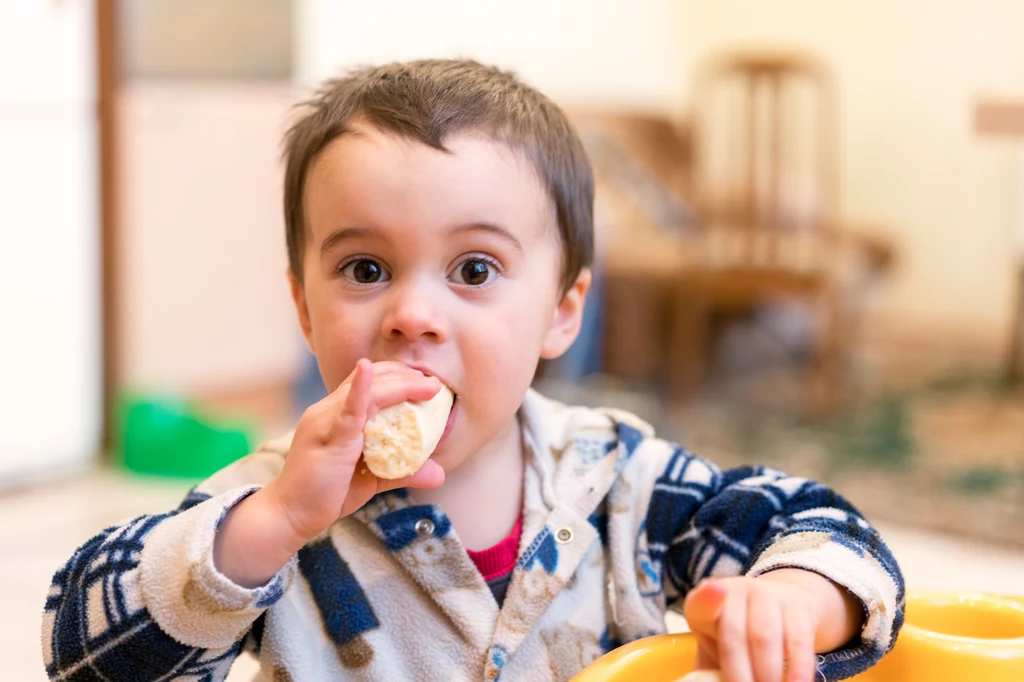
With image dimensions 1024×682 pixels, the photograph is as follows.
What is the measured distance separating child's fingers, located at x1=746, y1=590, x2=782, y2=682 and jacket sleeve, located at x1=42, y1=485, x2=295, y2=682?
249 mm

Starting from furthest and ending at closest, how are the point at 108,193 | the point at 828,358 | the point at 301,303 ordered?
the point at 828,358
the point at 108,193
the point at 301,303

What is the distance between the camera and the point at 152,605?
0.63 m

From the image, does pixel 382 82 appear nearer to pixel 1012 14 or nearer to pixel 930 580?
pixel 930 580

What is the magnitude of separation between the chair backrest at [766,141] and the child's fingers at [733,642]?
252cm

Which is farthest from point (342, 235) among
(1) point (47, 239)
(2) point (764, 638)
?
(1) point (47, 239)

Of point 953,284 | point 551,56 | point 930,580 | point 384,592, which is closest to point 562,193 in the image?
point 384,592

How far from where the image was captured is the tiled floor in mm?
1567

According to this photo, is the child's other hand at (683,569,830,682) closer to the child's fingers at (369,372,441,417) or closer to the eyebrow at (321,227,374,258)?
the child's fingers at (369,372,441,417)

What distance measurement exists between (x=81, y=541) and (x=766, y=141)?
3325 millimetres

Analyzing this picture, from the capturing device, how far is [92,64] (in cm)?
216

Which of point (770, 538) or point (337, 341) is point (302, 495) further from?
point (770, 538)

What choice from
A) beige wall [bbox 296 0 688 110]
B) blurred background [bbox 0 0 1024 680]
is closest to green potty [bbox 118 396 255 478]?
blurred background [bbox 0 0 1024 680]

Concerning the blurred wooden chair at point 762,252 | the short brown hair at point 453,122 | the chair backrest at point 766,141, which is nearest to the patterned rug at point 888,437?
the blurred wooden chair at point 762,252

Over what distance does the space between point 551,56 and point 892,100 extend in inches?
49.5
